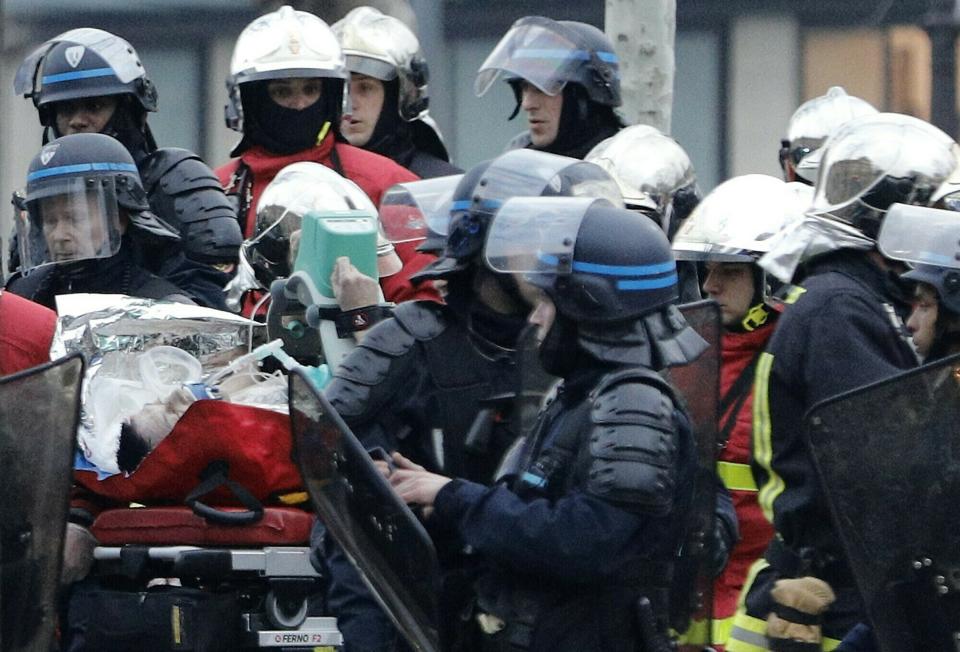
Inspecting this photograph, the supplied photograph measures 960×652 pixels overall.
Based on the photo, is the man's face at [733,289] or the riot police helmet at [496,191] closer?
the riot police helmet at [496,191]

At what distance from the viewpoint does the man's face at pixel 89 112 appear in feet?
24.5

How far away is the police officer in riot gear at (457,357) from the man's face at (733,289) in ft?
3.55

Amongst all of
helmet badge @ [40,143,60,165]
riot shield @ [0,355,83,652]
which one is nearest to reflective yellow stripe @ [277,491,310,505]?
riot shield @ [0,355,83,652]

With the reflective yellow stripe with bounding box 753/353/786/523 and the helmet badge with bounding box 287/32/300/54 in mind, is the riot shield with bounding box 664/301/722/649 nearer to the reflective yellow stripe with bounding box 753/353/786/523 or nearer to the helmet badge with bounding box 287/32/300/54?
the reflective yellow stripe with bounding box 753/353/786/523

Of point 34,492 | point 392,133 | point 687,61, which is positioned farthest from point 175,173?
point 687,61

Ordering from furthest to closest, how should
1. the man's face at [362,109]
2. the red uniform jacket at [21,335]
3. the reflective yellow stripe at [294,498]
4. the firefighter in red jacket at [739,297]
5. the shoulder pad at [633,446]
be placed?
1. the man's face at [362,109]
2. the firefighter in red jacket at [739,297]
3. the red uniform jacket at [21,335]
4. the reflective yellow stripe at [294,498]
5. the shoulder pad at [633,446]

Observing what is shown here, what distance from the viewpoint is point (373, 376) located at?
16.8ft

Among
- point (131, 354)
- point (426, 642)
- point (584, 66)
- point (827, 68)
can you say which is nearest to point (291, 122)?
point (584, 66)

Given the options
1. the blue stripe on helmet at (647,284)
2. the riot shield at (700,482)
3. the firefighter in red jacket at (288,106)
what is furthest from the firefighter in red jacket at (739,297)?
the blue stripe on helmet at (647,284)

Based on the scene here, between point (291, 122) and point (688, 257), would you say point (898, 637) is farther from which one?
point (291, 122)

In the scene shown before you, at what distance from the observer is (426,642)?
458cm

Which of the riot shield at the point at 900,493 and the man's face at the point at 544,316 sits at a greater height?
the man's face at the point at 544,316

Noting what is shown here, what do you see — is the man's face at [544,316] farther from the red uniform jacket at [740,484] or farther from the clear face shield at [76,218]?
the clear face shield at [76,218]

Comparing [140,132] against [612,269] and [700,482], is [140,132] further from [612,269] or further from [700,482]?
[612,269]
